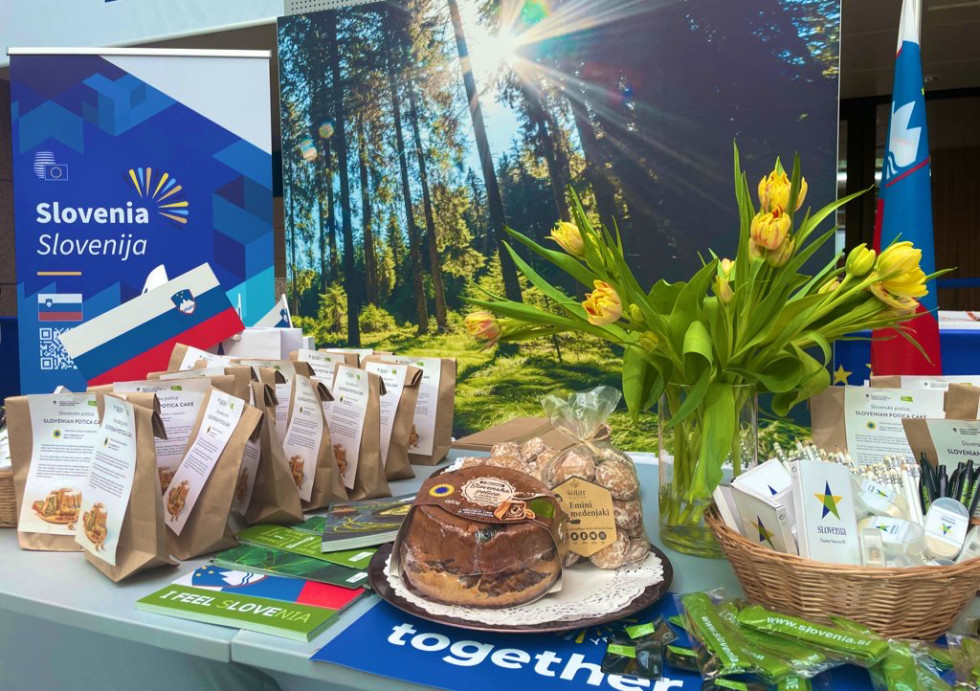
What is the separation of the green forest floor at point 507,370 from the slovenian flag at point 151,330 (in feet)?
7.51

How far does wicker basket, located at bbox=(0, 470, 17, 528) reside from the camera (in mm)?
1041

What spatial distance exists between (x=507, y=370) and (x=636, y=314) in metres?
3.15

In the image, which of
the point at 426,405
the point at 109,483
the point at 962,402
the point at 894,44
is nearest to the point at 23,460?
the point at 109,483

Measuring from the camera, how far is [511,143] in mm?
3803

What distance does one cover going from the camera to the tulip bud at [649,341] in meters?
0.93

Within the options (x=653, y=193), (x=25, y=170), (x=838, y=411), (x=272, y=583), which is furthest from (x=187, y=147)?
(x=838, y=411)

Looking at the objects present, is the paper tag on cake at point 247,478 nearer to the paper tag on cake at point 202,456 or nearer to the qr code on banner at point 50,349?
the paper tag on cake at point 202,456

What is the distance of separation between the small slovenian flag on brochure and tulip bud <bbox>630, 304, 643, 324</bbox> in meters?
2.93

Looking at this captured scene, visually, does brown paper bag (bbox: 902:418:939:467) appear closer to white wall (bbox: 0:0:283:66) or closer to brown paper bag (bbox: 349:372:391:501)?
brown paper bag (bbox: 349:372:391:501)

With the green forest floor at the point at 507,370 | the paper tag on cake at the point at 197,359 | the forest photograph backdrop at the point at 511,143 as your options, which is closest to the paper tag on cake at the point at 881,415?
the paper tag on cake at the point at 197,359

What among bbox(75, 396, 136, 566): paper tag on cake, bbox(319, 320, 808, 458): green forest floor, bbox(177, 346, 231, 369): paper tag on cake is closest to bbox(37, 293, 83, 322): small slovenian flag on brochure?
bbox(319, 320, 808, 458): green forest floor

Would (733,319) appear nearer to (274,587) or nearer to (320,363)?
(274,587)

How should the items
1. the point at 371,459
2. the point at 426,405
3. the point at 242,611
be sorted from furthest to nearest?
the point at 426,405, the point at 371,459, the point at 242,611

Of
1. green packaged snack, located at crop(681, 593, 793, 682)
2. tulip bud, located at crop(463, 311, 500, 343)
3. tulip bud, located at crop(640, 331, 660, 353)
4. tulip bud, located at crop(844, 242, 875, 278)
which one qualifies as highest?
tulip bud, located at crop(844, 242, 875, 278)
